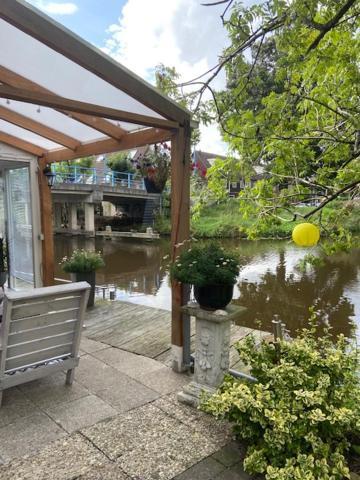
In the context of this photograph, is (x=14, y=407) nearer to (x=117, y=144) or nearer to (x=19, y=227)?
(x=117, y=144)

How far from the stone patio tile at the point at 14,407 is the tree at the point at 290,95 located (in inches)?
86.3

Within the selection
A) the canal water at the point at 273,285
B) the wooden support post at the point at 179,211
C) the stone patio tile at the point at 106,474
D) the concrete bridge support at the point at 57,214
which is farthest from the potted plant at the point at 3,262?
the concrete bridge support at the point at 57,214

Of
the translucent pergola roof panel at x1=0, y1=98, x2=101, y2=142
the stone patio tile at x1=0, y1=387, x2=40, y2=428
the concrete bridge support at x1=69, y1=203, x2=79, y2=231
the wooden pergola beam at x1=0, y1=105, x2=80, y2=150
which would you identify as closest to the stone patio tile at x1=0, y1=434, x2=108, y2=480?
the stone patio tile at x1=0, y1=387, x2=40, y2=428

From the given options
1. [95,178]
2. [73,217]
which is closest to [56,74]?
[95,178]

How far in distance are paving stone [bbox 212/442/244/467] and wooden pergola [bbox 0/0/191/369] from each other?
3.31 feet

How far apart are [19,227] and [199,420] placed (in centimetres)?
414

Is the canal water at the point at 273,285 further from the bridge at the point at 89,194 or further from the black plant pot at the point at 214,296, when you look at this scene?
the bridge at the point at 89,194

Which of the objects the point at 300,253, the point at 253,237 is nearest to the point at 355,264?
the point at 300,253

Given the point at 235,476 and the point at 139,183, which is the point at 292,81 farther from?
the point at 139,183

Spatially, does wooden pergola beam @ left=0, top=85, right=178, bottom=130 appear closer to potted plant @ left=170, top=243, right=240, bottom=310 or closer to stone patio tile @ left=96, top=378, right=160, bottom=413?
potted plant @ left=170, top=243, right=240, bottom=310

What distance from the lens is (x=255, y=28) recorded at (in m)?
1.87

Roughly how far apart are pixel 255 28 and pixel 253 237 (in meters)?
1.57

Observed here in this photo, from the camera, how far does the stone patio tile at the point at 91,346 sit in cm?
340

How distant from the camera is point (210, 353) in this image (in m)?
2.39
